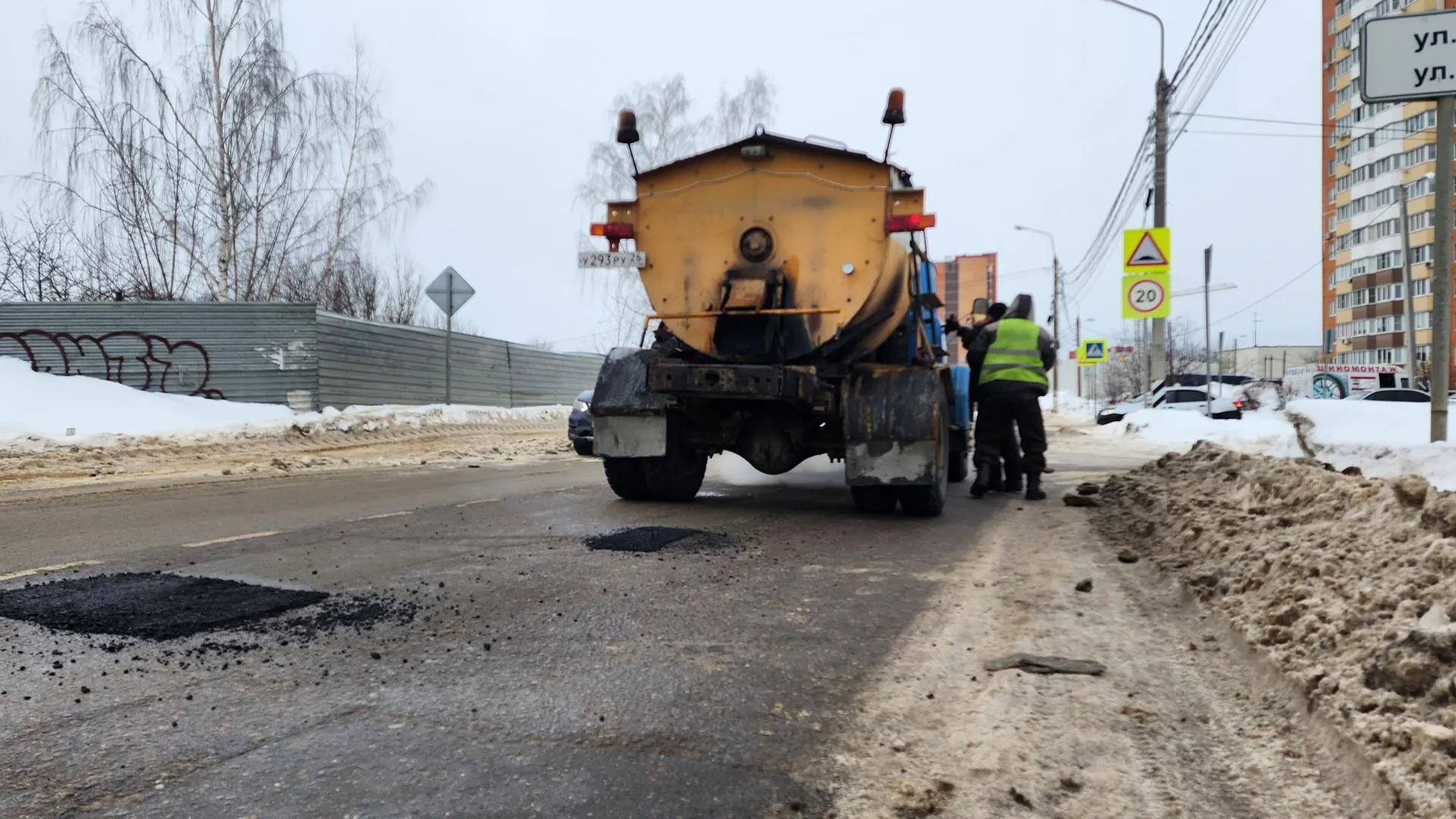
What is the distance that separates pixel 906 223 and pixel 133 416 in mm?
13372

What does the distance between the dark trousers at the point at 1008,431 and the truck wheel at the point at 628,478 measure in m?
3.20

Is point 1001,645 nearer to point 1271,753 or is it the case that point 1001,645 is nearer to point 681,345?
point 1271,753

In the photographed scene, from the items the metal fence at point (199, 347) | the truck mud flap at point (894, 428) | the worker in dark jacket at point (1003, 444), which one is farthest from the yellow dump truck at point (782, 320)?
the metal fence at point (199, 347)

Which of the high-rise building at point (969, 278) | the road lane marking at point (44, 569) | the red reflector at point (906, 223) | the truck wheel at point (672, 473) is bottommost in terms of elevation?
the road lane marking at point (44, 569)

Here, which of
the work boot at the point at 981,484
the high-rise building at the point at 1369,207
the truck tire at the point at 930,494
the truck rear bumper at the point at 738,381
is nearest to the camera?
the truck rear bumper at the point at 738,381

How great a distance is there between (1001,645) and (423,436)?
50.8ft

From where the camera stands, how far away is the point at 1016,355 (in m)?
8.56

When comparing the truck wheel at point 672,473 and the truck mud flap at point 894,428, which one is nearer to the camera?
the truck mud flap at point 894,428

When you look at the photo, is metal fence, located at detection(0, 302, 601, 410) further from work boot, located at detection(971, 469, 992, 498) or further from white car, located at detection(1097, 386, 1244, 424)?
white car, located at detection(1097, 386, 1244, 424)

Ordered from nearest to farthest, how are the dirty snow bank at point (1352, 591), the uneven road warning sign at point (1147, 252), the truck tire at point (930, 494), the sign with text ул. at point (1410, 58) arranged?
the dirty snow bank at point (1352, 591), the sign with text ул. at point (1410, 58), the truck tire at point (930, 494), the uneven road warning sign at point (1147, 252)

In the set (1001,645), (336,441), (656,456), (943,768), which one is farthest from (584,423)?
(943,768)

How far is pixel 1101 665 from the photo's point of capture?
348 centimetres

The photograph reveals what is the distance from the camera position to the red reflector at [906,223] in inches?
275

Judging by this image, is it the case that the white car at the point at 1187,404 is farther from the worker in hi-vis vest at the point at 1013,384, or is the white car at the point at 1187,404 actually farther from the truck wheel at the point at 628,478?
the truck wheel at the point at 628,478
